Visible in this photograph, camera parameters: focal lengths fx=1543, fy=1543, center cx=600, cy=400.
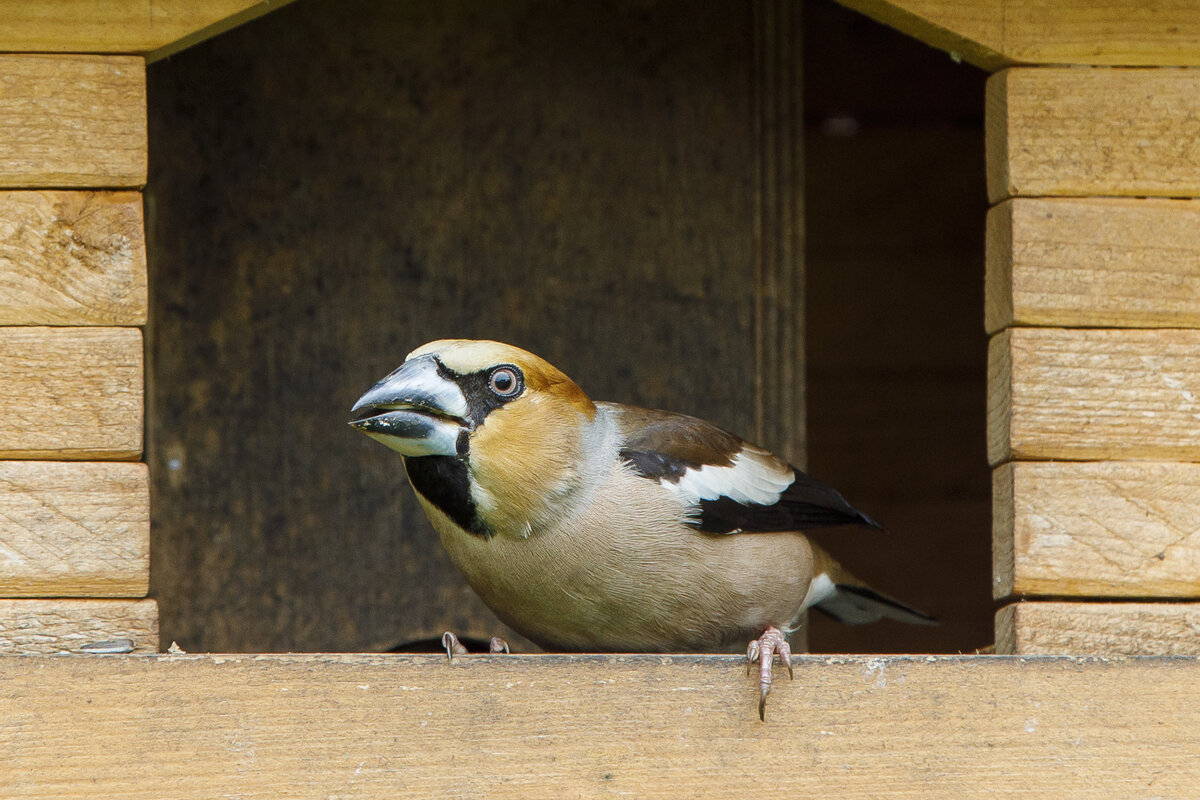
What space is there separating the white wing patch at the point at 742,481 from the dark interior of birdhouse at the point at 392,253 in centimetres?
54

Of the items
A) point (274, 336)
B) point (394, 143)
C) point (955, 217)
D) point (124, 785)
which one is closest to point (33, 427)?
point (124, 785)

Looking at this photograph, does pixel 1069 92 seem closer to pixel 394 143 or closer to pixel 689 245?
pixel 689 245

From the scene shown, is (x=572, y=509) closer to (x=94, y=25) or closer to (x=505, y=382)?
(x=505, y=382)

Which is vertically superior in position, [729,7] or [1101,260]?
[729,7]

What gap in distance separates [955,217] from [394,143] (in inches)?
58.6

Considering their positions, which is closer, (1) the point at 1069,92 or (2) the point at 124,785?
(2) the point at 124,785

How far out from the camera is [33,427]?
2.25m

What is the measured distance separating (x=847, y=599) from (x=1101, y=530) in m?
0.82

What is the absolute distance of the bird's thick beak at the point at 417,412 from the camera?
7.39 feet

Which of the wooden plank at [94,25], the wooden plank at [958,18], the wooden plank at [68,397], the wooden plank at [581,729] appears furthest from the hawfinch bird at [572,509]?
the wooden plank at [958,18]

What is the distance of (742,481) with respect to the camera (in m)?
2.56

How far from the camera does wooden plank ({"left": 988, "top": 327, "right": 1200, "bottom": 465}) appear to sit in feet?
7.73

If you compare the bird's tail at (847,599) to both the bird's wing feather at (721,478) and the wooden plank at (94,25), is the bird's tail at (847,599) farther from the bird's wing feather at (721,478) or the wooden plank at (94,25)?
the wooden plank at (94,25)

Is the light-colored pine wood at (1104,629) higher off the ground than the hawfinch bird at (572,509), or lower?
lower
